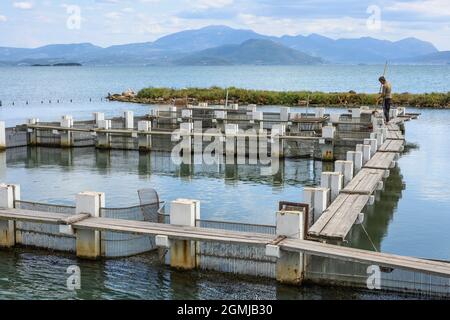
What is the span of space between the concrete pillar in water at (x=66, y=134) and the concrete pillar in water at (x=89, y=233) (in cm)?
2124

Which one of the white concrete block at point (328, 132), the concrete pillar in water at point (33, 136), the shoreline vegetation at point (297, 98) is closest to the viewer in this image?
the white concrete block at point (328, 132)

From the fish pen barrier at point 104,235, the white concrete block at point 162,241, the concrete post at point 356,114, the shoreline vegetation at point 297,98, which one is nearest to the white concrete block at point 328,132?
the concrete post at point 356,114

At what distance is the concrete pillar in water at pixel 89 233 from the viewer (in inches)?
635

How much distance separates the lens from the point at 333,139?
3272 cm

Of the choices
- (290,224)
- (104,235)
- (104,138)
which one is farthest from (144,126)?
(290,224)

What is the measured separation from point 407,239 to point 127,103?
66.1m

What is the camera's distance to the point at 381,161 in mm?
25344

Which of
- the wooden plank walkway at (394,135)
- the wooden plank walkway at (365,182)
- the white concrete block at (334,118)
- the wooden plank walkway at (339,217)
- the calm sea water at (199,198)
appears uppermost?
the white concrete block at (334,118)

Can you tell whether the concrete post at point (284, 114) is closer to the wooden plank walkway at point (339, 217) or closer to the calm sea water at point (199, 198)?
the calm sea water at point (199, 198)

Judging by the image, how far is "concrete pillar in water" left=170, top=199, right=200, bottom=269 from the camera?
15.3m

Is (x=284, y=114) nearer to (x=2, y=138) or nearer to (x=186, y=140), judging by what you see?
(x=186, y=140)

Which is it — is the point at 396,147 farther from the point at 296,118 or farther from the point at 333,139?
the point at 296,118

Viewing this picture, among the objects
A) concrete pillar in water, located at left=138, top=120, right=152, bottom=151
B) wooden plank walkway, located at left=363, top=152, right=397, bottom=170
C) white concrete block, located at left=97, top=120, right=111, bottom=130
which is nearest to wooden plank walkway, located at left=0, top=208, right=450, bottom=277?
wooden plank walkway, located at left=363, top=152, right=397, bottom=170

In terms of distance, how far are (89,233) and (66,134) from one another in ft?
72.6
